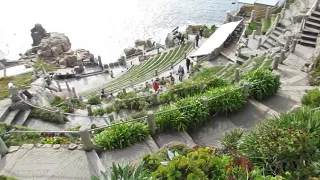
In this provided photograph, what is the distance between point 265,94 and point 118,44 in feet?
111

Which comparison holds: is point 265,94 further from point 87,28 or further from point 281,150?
point 87,28

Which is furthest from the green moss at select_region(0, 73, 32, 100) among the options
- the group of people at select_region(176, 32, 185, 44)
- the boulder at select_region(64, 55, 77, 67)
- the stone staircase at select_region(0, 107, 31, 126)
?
the group of people at select_region(176, 32, 185, 44)

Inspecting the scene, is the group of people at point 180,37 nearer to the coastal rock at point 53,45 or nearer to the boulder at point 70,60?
the boulder at point 70,60

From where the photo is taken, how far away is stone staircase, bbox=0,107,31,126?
1183 cm

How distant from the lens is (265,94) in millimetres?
10836

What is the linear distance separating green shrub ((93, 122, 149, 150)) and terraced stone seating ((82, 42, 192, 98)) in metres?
12.9

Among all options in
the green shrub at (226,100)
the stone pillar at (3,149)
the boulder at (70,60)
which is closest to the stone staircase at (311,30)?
the green shrub at (226,100)

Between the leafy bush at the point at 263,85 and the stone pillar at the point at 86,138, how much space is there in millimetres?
6976

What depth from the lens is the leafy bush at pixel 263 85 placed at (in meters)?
10.7

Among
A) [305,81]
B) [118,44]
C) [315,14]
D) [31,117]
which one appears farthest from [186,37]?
[31,117]

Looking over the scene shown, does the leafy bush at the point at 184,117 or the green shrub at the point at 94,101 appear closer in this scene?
the leafy bush at the point at 184,117

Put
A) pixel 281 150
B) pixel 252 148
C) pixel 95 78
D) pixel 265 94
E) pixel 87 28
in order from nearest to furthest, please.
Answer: pixel 281 150
pixel 252 148
pixel 265 94
pixel 95 78
pixel 87 28

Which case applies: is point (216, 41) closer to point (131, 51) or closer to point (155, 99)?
point (155, 99)

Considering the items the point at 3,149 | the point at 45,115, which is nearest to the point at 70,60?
the point at 45,115
